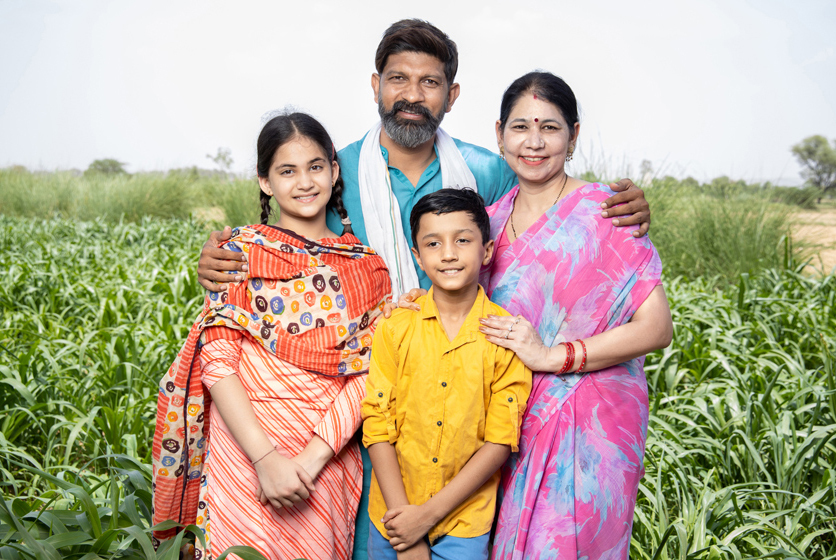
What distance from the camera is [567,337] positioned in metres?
1.82

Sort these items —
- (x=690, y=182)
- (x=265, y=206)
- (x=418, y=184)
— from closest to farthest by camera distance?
1. (x=265, y=206)
2. (x=418, y=184)
3. (x=690, y=182)

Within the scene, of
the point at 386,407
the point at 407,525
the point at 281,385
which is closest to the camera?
the point at 407,525

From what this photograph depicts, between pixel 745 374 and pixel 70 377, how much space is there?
3.94 m

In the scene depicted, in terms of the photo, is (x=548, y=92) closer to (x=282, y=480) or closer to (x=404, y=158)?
(x=404, y=158)

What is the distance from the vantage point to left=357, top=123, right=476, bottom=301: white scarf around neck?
2.15m

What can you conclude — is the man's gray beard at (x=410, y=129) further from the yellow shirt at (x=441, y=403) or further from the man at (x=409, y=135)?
the yellow shirt at (x=441, y=403)

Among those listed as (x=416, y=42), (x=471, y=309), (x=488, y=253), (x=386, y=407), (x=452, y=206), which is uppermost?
(x=416, y=42)

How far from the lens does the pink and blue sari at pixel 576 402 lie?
170 cm

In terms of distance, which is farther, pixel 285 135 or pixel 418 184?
pixel 418 184

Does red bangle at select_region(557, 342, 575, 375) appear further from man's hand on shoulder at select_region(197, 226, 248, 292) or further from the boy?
man's hand on shoulder at select_region(197, 226, 248, 292)

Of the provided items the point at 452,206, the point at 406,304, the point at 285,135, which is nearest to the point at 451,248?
the point at 452,206

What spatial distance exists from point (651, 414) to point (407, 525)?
6.53 feet

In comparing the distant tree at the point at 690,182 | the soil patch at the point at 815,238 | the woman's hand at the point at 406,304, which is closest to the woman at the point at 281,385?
the woman's hand at the point at 406,304

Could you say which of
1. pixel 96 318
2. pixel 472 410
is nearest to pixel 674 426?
pixel 472 410
